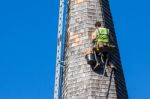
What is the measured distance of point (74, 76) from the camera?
32.4m

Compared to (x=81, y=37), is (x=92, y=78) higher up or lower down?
lower down

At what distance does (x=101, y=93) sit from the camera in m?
31.4

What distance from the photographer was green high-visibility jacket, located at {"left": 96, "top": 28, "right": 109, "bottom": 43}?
31984 millimetres

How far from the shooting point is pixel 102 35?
3209 centimetres

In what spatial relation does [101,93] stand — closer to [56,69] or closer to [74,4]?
[56,69]

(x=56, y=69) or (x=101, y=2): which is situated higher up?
(x=101, y=2)

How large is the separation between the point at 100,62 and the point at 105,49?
680mm

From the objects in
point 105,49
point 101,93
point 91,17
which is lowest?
point 101,93

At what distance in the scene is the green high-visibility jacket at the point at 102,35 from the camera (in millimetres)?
31984

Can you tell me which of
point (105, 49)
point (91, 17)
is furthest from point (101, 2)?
point (105, 49)

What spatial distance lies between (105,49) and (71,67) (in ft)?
6.30

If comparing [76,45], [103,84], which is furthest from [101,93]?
[76,45]

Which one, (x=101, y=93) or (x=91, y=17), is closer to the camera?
(x=101, y=93)

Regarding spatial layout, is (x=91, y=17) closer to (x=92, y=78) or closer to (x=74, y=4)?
(x=74, y=4)
